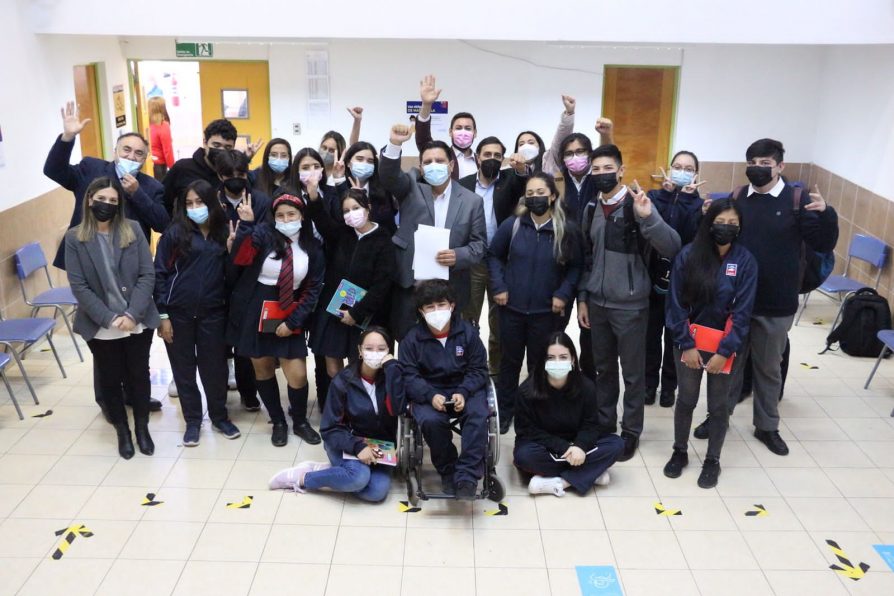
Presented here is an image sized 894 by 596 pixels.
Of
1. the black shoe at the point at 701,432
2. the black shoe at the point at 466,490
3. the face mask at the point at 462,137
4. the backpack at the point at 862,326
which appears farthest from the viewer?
the backpack at the point at 862,326

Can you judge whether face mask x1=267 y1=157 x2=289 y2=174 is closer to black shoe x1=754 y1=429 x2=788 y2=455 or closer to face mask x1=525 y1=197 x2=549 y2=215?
face mask x1=525 y1=197 x2=549 y2=215

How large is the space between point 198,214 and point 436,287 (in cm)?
137

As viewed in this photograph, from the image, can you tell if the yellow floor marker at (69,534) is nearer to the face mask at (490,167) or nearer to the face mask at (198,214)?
the face mask at (198,214)

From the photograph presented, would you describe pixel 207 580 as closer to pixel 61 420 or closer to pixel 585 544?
pixel 585 544

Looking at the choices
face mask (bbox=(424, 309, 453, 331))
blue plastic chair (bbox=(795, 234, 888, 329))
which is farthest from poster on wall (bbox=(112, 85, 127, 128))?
blue plastic chair (bbox=(795, 234, 888, 329))

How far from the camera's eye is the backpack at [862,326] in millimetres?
6348

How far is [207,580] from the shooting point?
3695 mm

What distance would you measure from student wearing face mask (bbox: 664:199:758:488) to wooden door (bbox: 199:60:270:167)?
19.9ft

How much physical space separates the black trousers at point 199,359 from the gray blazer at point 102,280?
0.24 metres

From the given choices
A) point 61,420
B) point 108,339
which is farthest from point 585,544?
point 61,420

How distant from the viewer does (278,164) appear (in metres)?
5.11

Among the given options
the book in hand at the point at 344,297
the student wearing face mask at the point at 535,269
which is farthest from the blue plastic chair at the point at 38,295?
the student wearing face mask at the point at 535,269

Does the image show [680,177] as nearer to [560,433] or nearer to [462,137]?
[462,137]

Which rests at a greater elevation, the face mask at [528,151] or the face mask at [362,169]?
the face mask at [528,151]
